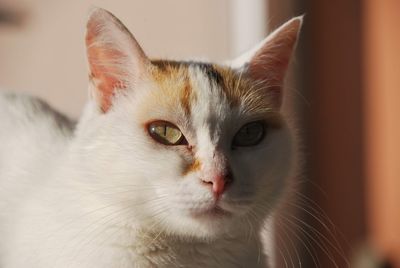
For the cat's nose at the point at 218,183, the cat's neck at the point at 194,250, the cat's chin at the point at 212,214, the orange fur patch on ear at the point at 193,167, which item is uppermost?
the orange fur patch on ear at the point at 193,167

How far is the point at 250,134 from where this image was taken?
0.81m

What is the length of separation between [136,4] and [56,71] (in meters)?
0.23

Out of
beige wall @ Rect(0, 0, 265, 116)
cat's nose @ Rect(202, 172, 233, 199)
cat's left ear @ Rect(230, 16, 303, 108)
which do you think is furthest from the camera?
beige wall @ Rect(0, 0, 265, 116)

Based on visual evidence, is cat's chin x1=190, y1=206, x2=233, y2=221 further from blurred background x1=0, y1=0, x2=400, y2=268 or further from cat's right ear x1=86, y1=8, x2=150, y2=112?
blurred background x1=0, y1=0, x2=400, y2=268

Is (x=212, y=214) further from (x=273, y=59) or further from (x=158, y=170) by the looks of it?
(x=273, y=59)

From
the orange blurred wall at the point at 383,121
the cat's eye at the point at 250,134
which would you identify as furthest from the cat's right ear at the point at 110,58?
the orange blurred wall at the point at 383,121

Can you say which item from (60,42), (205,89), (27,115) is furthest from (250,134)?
(60,42)

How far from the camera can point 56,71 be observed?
1.34 metres

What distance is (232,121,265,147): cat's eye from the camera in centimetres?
79

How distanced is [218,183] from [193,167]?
0.04 meters

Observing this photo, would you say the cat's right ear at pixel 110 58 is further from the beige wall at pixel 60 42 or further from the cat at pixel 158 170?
the beige wall at pixel 60 42

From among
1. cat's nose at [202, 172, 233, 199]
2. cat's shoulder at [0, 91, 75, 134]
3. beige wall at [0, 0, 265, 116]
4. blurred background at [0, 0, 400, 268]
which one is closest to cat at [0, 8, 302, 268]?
cat's nose at [202, 172, 233, 199]

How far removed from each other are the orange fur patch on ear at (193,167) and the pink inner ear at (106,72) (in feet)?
0.51

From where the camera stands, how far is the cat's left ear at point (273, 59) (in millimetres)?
855
